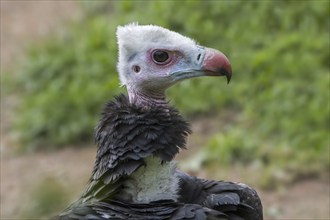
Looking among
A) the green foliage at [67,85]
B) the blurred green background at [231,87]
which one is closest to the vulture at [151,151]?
the blurred green background at [231,87]

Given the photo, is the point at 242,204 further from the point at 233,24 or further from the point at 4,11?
the point at 4,11

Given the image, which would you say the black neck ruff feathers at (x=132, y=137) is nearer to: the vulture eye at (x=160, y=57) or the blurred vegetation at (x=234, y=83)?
the vulture eye at (x=160, y=57)

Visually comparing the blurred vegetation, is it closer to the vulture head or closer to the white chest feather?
the vulture head

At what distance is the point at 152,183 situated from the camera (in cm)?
557

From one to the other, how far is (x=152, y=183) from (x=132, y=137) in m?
0.27

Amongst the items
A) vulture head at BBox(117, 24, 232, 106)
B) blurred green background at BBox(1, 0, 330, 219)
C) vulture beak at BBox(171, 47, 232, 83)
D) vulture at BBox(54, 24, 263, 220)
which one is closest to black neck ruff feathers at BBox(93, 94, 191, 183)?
vulture at BBox(54, 24, 263, 220)

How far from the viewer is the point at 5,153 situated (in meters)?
10.5

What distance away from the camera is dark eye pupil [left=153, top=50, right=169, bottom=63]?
590cm

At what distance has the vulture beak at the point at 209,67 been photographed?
5672 millimetres

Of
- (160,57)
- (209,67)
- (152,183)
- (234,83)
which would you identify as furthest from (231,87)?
(152,183)

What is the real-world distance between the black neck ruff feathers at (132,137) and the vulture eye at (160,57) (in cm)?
35

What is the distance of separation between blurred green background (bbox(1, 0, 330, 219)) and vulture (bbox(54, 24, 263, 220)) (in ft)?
11.2

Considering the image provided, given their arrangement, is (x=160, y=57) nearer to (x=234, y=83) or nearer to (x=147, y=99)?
(x=147, y=99)

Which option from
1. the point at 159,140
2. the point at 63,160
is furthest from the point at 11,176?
the point at 159,140
